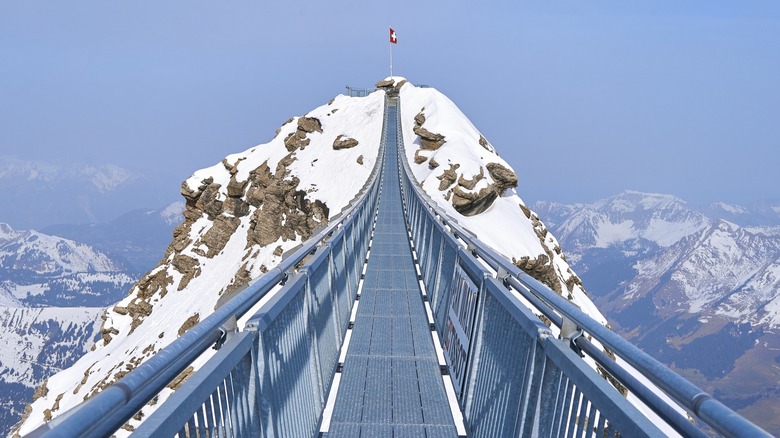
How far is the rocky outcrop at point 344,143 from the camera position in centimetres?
6175

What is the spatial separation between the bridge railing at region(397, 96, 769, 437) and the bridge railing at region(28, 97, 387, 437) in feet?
5.47

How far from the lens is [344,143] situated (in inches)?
2447

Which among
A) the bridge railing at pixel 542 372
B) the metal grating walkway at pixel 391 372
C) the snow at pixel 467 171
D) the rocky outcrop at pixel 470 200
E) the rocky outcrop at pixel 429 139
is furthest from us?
the rocky outcrop at pixel 429 139

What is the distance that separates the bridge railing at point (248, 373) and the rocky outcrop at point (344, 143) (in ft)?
179

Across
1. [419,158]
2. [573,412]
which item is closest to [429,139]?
[419,158]

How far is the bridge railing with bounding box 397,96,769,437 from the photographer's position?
7.48 ft

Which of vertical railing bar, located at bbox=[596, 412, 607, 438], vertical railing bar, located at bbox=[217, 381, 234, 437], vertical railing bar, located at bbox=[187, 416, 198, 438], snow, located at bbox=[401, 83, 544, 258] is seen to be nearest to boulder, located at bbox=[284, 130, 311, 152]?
snow, located at bbox=[401, 83, 544, 258]

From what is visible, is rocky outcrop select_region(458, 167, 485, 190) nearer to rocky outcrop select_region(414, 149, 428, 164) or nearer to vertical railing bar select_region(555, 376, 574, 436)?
rocky outcrop select_region(414, 149, 428, 164)

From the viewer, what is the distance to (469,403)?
622 centimetres

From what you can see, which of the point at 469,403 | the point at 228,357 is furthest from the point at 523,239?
the point at 228,357

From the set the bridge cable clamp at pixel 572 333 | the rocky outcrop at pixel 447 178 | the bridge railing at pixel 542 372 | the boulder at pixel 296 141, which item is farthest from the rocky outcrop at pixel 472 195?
the bridge cable clamp at pixel 572 333

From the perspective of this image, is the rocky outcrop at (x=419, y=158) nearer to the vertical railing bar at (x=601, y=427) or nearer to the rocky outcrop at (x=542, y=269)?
the rocky outcrop at (x=542, y=269)

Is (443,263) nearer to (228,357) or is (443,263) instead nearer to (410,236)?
(228,357)

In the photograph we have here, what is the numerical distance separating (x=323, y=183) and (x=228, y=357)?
52065 millimetres
